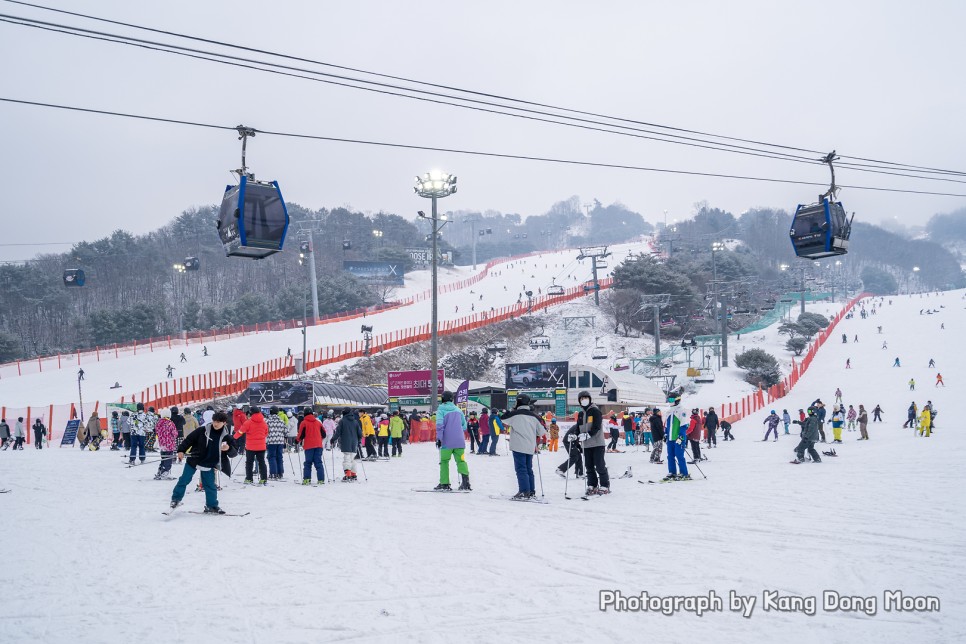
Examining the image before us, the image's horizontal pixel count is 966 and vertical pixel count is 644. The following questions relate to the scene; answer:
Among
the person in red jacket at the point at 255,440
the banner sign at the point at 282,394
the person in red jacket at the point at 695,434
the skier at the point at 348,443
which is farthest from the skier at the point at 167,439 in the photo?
the banner sign at the point at 282,394

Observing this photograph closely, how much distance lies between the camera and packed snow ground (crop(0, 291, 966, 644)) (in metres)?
4.77

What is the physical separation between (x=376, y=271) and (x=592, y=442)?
81.2 m

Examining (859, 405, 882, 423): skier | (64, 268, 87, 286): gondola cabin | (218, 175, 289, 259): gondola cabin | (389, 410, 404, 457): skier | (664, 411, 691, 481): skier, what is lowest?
(859, 405, 882, 423): skier

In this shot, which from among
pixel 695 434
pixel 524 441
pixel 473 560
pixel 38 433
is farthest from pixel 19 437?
pixel 473 560

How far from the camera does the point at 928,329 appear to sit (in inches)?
2549

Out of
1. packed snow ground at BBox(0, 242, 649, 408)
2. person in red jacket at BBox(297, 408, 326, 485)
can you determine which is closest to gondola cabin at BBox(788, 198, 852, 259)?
person in red jacket at BBox(297, 408, 326, 485)

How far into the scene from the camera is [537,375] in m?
31.8

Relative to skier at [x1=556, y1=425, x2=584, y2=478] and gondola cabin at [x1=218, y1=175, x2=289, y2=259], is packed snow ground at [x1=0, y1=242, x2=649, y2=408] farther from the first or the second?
skier at [x1=556, y1=425, x2=584, y2=478]

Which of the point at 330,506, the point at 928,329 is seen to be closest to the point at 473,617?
the point at 330,506

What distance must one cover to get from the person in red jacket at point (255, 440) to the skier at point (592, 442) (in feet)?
18.2

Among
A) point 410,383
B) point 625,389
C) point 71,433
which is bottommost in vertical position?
point 71,433

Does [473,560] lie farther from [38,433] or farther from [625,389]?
[625,389]

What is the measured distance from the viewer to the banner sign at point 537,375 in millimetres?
30953

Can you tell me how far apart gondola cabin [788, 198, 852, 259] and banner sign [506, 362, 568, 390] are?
1619cm
